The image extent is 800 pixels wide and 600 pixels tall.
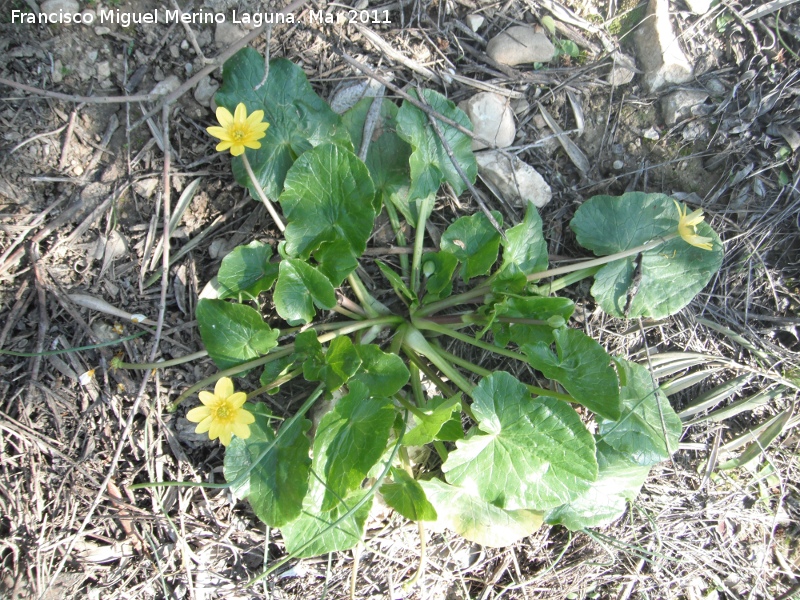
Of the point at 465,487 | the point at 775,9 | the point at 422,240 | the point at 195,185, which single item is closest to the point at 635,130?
the point at 775,9

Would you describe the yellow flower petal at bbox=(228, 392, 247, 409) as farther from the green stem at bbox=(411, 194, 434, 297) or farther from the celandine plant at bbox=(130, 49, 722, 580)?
the green stem at bbox=(411, 194, 434, 297)

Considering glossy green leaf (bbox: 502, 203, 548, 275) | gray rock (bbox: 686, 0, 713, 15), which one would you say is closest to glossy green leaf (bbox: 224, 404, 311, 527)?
glossy green leaf (bbox: 502, 203, 548, 275)

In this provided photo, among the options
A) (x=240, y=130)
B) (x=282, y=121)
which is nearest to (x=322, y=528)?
(x=240, y=130)

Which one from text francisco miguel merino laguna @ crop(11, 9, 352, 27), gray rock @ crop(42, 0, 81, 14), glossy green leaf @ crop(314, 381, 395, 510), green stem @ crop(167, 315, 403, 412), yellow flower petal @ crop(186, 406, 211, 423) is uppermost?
gray rock @ crop(42, 0, 81, 14)

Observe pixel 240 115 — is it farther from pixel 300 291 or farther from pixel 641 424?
pixel 641 424

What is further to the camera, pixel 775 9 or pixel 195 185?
pixel 775 9

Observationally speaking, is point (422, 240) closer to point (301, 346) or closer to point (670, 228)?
point (301, 346)
